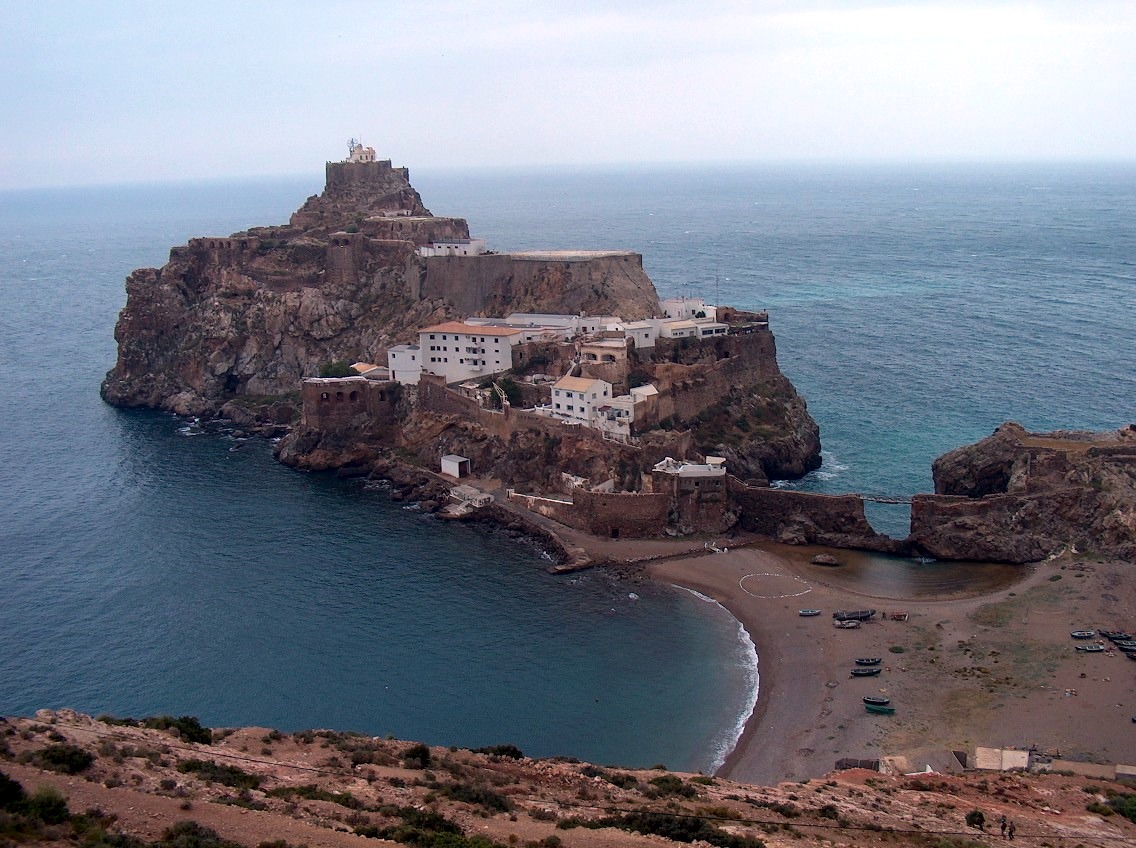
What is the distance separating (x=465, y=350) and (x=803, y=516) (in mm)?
23984

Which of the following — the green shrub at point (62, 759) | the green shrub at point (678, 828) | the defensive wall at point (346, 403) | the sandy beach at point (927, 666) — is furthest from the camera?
the defensive wall at point (346, 403)

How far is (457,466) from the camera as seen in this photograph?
62.8m

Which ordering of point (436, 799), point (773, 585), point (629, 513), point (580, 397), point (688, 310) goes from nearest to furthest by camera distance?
point (436, 799) → point (773, 585) → point (629, 513) → point (580, 397) → point (688, 310)

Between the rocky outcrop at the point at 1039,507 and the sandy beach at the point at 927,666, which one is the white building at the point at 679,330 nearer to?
the sandy beach at the point at 927,666

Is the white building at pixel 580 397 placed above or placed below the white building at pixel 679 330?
below

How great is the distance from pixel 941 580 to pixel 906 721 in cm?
1274

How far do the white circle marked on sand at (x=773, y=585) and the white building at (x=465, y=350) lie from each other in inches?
912

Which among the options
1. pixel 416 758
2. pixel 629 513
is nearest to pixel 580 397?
pixel 629 513

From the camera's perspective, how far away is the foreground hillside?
2100 centimetres

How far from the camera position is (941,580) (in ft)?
161

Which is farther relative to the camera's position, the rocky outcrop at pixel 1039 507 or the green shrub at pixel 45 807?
the rocky outcrop at pixel 1039 507

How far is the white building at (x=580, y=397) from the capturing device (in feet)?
196

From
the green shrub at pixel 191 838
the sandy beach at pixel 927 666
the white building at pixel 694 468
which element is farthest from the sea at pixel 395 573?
the green shrub at pixel 191 838

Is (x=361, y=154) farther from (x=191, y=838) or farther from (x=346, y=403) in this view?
(x=191, y=838)
